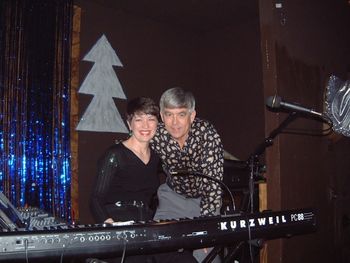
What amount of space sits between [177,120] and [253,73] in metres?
2.65

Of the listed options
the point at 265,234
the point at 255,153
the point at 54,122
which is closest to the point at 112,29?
the point at 54,122

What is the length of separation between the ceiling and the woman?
2.21 m

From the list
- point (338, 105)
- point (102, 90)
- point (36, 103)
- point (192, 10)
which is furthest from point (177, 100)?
point (192, 10)

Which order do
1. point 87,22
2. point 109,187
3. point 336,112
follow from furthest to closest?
point 87,22 < point 336,112 < point 109,187

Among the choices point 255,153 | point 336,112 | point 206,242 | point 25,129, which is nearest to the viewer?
point 206,242

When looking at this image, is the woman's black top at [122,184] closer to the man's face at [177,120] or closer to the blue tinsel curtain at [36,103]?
the man's face at [177,120]

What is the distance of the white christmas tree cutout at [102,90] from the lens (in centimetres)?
356

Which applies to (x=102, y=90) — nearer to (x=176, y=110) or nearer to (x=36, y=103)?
(x=36, y=103)

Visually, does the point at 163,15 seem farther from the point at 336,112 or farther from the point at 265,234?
the point at 265,234

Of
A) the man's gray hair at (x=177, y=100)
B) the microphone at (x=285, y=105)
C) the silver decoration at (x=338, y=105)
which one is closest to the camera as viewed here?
the microphone at (x=285, y=105)

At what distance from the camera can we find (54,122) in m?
3.23

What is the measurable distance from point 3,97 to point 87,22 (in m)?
1.19

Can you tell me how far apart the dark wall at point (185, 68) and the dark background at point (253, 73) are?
1cm

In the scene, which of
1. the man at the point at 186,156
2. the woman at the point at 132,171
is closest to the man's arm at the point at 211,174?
the man at the point at 186,156
